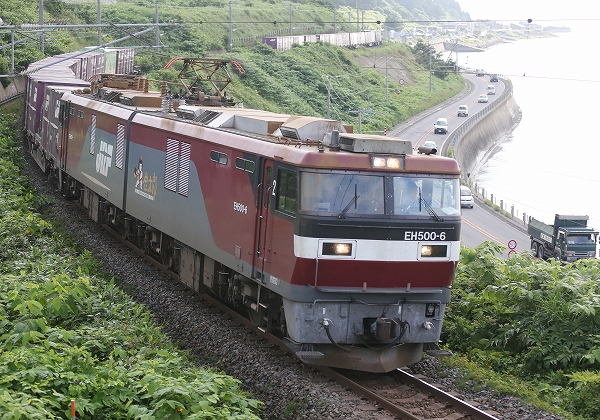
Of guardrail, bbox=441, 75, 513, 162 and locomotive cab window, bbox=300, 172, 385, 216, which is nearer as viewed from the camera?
locomotive cab window, bbox=300, 172, 385, 216

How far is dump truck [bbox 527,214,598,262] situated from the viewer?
37.3 metres

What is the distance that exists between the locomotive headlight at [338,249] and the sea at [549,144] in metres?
40.0

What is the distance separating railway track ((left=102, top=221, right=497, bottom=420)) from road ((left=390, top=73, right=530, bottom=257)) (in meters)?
4.16

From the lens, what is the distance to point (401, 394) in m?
10.4

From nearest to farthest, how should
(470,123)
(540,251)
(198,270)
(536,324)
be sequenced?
(536,324)
(198,270)
(540,251)
(470,123)

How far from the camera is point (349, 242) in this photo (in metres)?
10.5

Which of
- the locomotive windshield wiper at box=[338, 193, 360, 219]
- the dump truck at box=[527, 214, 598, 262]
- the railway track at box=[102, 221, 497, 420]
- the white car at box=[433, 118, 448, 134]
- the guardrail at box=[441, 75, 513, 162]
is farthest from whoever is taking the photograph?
the white car at box=[433, 118, 448, 134]

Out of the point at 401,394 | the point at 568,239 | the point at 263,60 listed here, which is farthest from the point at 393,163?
the point at 263,60

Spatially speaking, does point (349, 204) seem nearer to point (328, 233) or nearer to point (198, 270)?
point (328, 233)

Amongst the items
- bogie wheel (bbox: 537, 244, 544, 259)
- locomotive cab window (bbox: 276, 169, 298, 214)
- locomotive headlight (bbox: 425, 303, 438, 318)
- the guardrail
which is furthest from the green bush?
the guardrail

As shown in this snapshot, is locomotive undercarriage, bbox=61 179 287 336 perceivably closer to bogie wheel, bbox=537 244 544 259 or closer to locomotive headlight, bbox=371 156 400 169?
locomotive headlight, bbox=371 156 400 169

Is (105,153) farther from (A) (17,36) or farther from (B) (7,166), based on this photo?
(A) (17,36)

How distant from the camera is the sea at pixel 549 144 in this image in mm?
66375

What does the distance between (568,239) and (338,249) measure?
2945cm
